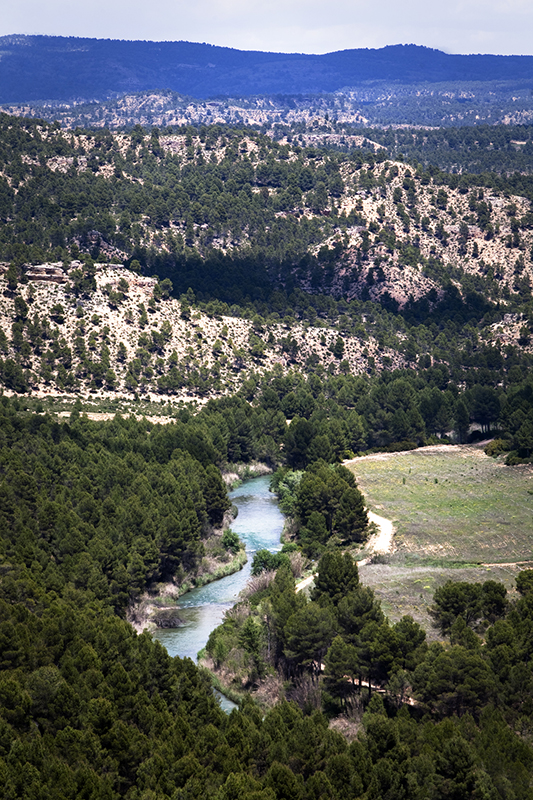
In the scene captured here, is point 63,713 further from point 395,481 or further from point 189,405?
point 189,405

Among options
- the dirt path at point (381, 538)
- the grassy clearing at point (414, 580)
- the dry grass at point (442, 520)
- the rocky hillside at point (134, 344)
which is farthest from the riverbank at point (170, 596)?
the rocky hillside at point (134, 344)

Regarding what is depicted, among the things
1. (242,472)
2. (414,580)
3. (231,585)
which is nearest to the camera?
(414,580)

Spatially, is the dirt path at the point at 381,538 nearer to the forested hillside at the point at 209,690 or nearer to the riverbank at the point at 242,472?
the forested hillside at the point at 209,690

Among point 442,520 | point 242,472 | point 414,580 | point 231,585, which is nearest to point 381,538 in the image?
point 442,520

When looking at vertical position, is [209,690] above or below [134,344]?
above

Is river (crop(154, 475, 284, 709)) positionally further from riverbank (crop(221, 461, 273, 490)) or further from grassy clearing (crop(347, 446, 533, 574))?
grassy clearing (crop(347, 446, 533, 574))

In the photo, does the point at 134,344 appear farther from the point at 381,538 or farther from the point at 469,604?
the point at 469,604

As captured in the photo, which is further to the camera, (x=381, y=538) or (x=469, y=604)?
(x=381, y=538)
